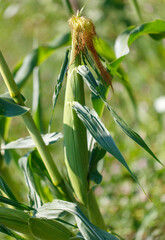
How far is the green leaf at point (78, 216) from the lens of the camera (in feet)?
1.87

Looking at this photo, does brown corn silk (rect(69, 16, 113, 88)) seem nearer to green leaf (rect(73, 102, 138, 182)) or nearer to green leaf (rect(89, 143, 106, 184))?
green leaf (rect(73, 102, 138, 182))

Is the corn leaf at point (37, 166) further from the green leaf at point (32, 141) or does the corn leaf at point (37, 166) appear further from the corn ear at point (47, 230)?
the corn ear at point (47, 230)

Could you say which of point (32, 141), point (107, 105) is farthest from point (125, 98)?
point (107, 105)

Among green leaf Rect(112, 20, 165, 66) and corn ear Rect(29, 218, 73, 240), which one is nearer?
corn ear Rect(29, 218, 73, 240)

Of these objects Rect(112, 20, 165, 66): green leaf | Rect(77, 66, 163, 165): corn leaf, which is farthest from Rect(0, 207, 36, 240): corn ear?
Rect(112, 20, 165, 66): green leaf

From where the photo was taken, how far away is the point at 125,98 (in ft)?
6.63

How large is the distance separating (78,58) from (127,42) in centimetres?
20

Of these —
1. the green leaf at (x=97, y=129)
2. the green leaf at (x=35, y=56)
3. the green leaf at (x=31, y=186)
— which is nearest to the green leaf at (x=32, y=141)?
the green leaf at (x=31, y=186)

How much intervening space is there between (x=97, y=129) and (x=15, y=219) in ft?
0.73

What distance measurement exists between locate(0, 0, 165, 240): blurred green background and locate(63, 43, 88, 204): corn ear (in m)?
0.08

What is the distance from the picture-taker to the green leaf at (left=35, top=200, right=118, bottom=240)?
1.87 ft

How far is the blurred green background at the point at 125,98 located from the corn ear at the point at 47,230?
0.91 ft

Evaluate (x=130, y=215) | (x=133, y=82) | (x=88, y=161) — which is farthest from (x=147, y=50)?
(x=88, y=161)

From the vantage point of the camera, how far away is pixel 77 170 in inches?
26.8
